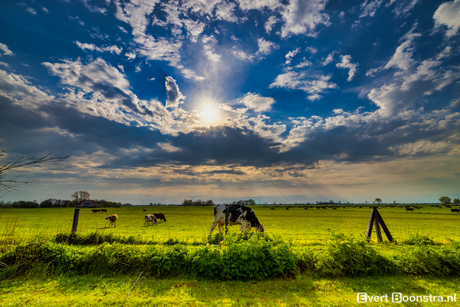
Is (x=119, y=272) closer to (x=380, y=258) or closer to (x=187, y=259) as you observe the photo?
(x=187, y=259)

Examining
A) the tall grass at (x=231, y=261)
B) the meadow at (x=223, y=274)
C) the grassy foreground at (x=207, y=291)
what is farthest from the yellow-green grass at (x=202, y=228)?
the grassy foreground at (x=207, y=291)

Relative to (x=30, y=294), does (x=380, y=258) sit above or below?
above

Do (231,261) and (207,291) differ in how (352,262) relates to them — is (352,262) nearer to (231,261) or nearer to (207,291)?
(231,261)

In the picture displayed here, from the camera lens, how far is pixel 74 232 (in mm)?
12305

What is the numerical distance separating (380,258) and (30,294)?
12.3 metres

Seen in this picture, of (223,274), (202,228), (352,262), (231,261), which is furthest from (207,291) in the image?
(202,228)

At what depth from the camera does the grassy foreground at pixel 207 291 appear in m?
5.93

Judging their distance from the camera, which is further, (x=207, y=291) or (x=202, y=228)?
(x=202, y=228)

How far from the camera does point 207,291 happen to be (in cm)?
657

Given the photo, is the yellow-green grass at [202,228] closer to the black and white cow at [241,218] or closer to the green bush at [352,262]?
the green bush at [352,262]

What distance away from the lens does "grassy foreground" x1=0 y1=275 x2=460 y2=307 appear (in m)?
5.93

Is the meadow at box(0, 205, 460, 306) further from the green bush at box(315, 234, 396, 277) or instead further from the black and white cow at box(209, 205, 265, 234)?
the black and white cow at box(209, 205, 265, 234)

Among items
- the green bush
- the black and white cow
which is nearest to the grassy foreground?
the green bush

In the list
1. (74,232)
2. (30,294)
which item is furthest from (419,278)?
(74,232)
